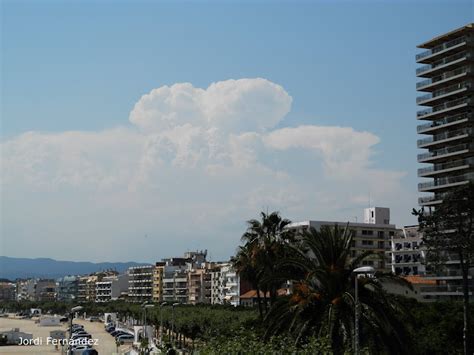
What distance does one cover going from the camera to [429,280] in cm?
9475

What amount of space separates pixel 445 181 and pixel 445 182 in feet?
0.42

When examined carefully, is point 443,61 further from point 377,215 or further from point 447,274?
point 377,215

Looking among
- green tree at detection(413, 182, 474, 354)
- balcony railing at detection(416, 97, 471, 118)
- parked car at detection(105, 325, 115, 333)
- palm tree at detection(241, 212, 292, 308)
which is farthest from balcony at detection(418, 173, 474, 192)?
parked car at detection(105, 325, 115, 333)

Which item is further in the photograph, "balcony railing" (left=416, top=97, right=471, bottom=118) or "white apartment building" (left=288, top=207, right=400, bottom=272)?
"white apartment building" (left=288, top=207, right=400, bottom=272)

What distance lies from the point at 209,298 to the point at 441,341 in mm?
123460

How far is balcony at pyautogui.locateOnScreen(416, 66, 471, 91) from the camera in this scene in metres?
91.1

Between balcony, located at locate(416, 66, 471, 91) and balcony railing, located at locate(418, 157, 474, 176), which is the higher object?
balcony, located at locate(416, 66, 471, 91)

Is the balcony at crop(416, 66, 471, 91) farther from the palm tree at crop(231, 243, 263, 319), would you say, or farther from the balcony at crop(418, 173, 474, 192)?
the palm tree at crop(231, 243, 263, 319)

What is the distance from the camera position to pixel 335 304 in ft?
95.4

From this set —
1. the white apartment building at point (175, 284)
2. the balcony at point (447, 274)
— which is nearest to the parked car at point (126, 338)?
the balcony at point (447, 274)

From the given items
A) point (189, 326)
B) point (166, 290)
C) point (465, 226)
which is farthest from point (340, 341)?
point (166, 290)

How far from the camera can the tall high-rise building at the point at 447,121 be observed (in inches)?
3546

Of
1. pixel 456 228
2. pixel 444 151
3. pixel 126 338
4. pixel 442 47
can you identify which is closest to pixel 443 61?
pixel 442 47

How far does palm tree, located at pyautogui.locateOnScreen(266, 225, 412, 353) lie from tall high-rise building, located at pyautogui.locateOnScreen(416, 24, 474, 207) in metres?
61.1
